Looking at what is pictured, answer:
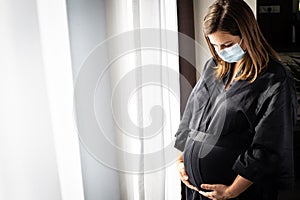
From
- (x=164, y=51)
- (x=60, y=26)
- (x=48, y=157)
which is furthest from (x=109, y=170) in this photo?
(x=60, y=26)

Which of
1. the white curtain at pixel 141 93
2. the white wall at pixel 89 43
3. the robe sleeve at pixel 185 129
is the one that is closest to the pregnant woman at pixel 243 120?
the robe sleeve at pixel 185 129

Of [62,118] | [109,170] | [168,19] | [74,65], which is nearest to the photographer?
[62,118]

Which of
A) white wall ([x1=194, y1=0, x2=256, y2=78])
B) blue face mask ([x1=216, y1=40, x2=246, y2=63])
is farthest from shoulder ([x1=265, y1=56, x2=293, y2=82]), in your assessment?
white wall ([x1=194, y1=0, x2=256, y2=78])

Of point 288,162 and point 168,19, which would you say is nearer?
point 288,162

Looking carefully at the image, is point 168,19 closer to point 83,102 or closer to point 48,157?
point 83,102

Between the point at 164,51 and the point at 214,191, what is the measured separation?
0.76 m

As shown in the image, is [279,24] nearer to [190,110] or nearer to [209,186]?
[190,110]

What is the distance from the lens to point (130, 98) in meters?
1.53

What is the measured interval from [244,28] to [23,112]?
79cm

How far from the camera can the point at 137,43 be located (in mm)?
1493

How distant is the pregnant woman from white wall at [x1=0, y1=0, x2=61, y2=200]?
0.56 m

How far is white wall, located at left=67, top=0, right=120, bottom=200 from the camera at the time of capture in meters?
1.43

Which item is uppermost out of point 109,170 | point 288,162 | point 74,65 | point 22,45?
point 22,45

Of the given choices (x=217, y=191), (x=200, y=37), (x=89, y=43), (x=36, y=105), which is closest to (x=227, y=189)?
(x=217, y=191)
